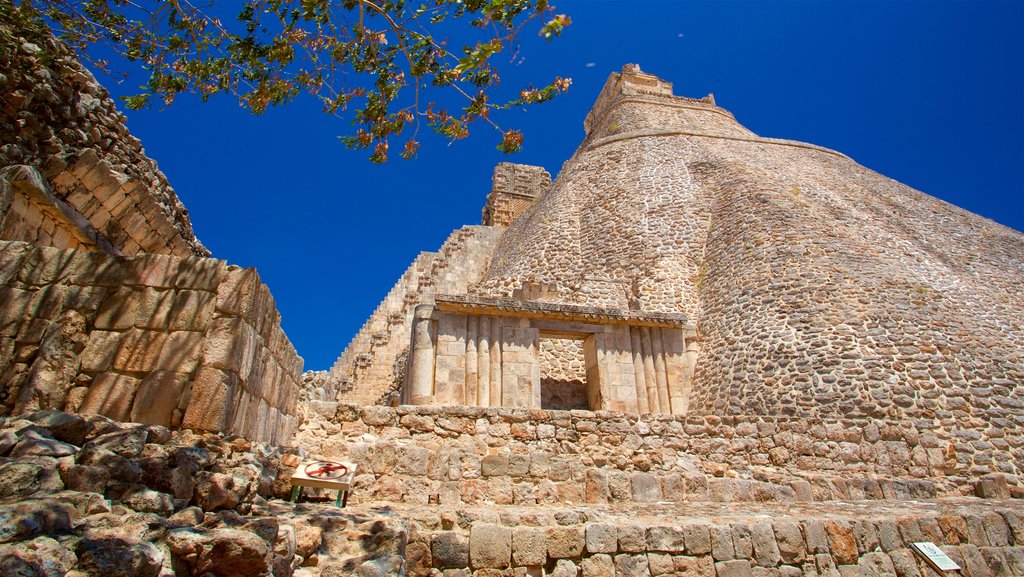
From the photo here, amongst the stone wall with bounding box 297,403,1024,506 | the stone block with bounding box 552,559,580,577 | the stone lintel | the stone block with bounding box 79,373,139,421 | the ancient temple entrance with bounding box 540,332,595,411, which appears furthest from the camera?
the ancient temple entrance with bounding box 540,332,595,411

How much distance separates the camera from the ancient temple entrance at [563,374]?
11.8 meters

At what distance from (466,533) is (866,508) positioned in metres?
4.06

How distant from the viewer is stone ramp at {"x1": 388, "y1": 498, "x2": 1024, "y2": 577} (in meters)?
4.00

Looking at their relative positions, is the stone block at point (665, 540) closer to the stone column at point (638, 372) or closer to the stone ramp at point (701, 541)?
the stone ramp at point (701, 541)

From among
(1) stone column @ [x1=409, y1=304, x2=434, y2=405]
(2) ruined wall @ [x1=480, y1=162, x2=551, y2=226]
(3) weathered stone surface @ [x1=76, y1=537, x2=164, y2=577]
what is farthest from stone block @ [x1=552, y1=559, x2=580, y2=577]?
(2) ruined wall @ [x1=480, y1=162, x2=551, y2=226]

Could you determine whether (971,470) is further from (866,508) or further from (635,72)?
(635,72)

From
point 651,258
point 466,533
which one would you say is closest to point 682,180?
point 651,258

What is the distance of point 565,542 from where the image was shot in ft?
13.6

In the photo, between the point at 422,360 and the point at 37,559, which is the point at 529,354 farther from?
the point at 37,559

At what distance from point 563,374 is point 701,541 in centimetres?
806

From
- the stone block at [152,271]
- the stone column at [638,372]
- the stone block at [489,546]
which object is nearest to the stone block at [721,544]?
the stone block at [489,546]

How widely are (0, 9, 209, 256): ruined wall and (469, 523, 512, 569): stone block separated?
434cm

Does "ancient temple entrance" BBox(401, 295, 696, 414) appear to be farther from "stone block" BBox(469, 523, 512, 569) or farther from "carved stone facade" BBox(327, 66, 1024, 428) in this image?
"stone block" BBox(469, 523, 512, 569)

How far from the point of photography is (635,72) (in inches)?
1065
